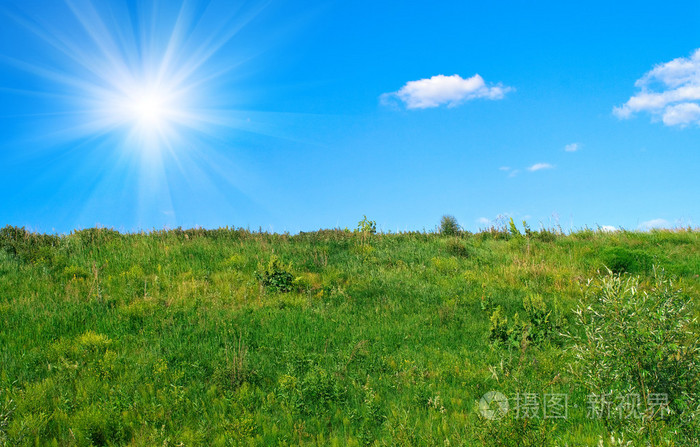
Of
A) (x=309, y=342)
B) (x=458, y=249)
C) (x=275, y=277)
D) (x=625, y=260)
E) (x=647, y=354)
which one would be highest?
(x=458, y=249)

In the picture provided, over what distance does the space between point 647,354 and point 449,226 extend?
1468 cm

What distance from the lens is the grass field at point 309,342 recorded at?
16.4 ft

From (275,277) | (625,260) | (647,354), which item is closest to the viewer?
(647,354)

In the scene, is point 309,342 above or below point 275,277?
below

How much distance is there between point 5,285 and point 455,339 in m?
10.6

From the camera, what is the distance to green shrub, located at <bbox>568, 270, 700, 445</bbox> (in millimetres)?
4297

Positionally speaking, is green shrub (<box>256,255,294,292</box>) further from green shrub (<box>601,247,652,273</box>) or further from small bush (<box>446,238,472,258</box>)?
green shrub (<box>601,247,652,273</box>)

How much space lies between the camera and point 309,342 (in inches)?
319

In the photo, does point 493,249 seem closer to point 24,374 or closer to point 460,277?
point 460,277

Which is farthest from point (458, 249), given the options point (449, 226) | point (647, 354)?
point (647, 354)

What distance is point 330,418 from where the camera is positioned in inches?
223

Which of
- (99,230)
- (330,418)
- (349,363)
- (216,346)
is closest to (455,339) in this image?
(349,363)

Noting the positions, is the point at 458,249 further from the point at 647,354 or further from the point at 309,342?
the point at 647,354

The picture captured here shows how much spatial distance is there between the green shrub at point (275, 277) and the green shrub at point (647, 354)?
7.70 metres
